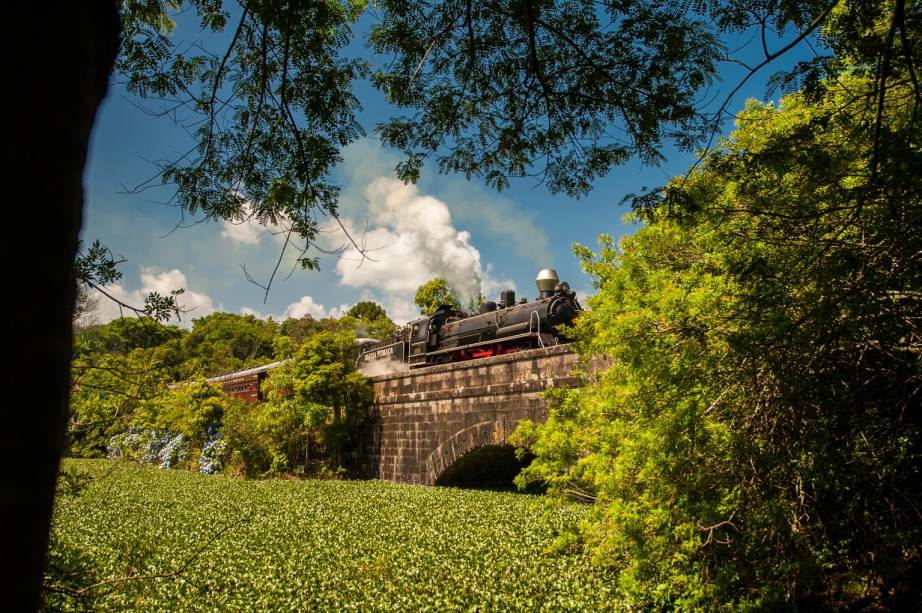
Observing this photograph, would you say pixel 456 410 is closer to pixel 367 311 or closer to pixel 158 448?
pixel 158 448

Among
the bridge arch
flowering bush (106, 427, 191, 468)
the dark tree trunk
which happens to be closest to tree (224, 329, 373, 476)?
the bridge arch

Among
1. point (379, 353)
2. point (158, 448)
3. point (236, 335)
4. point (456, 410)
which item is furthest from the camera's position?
point (236, 335)

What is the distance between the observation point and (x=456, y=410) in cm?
1087

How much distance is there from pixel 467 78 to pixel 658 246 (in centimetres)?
263

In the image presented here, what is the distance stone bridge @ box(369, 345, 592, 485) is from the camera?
9.05m

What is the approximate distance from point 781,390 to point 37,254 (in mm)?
3915

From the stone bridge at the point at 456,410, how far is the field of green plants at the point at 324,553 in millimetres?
1003

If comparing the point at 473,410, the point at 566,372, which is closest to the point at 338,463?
the point at 473,410

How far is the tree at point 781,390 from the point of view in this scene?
129 inches

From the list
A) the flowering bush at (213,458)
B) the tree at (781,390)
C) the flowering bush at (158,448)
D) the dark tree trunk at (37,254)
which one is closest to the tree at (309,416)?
the flowering bush at (213,458)

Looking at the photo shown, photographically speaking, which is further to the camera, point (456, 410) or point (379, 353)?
point (379, 353)

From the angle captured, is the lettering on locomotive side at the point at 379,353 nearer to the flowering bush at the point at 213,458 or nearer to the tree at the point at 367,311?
the flowering bush at the point at 213,458

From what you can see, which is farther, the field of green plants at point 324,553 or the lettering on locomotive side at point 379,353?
the lettering on locomotive side at point 379,353

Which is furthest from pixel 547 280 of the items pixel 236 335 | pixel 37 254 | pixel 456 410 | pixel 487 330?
pixel 236 335
